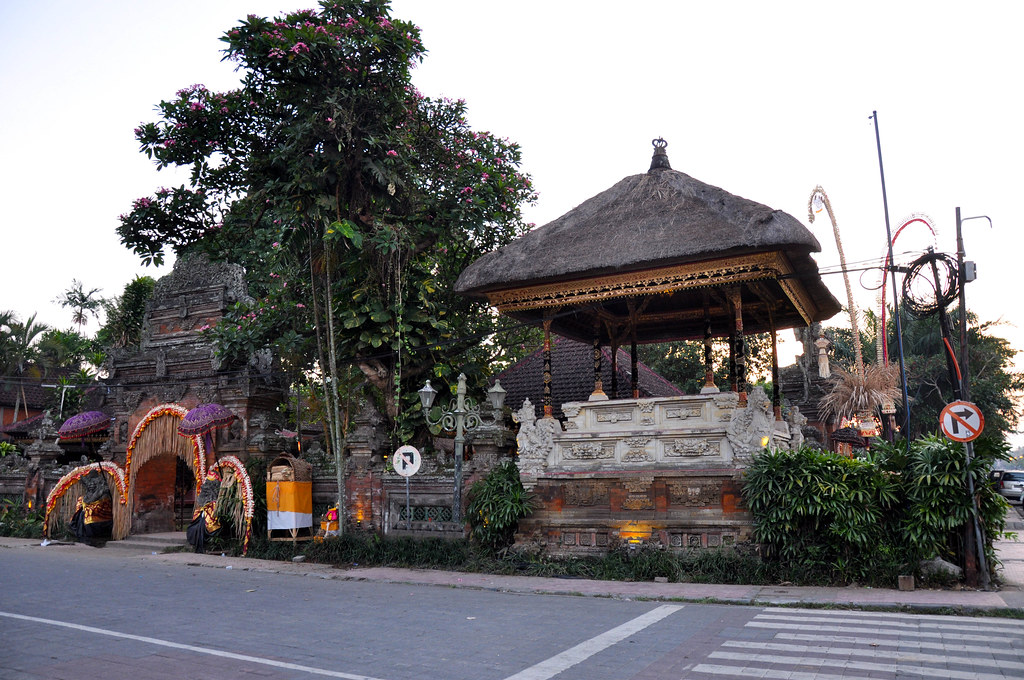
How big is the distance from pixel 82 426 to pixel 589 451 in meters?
13.4

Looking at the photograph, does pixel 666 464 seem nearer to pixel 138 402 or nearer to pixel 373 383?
pixel 373 383

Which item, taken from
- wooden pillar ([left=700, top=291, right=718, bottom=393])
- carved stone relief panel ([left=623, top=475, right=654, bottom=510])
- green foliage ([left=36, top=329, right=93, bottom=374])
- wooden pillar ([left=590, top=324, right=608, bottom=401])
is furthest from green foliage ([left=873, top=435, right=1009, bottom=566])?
green foliage ([left=36, top=329, right=93, bottom=374])

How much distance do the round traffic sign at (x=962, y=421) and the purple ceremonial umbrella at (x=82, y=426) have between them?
18796mm

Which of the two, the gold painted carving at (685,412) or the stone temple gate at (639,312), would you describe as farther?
the gold painted carving at (685,412)

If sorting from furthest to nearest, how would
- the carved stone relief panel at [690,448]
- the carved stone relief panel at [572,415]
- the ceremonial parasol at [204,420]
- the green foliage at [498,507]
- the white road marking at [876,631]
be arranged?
the ceremonial parasol at [204,420] → the carved stone relief panel at [572,415] → the green foliage at [498,507] → the carved stone relief panel at [690,448] → the white road marking at [876,631]

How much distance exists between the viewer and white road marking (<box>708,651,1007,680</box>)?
623cm

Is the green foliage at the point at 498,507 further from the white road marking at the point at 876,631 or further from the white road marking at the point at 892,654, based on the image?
the white road marking at the point at 892,654

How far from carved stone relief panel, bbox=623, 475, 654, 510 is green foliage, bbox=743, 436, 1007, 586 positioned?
1.62m

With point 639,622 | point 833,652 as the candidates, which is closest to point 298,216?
point 639,622

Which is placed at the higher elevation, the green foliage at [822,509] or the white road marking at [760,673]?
the green foliage at [822,509]

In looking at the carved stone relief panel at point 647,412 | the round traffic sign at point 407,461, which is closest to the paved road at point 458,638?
the round traffic sign at point 407,461

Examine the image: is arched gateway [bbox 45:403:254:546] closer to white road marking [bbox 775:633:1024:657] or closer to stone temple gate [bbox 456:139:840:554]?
stone temple gate [bbox 456:139:840:554]

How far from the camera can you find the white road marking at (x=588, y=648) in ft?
21.2

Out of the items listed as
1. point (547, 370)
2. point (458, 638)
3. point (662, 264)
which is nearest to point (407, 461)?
point (547, 370)
